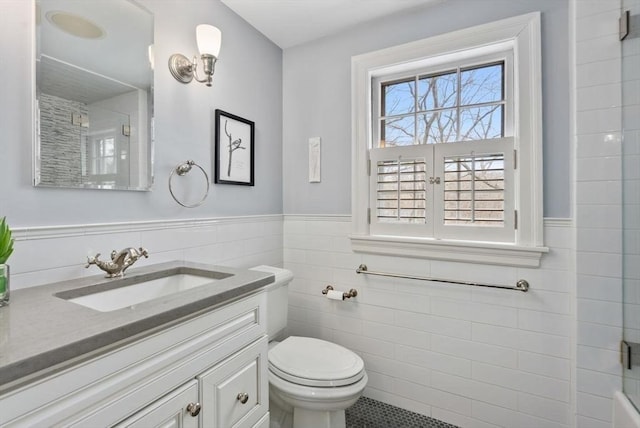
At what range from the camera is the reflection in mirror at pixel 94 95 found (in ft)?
3.42

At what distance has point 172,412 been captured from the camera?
31.8 inches

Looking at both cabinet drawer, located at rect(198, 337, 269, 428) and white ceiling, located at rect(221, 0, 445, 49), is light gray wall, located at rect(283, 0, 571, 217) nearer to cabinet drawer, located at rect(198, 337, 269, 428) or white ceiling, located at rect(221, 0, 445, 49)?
white ceiling, located at rect(221, 0, 445, 49)

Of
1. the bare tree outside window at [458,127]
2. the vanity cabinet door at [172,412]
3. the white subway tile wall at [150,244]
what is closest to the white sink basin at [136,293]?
the white subway tile wall at [150,244]

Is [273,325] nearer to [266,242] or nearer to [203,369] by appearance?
[266,242]

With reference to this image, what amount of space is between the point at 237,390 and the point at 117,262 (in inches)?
24.4

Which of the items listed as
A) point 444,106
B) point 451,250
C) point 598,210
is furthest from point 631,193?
point 444,106

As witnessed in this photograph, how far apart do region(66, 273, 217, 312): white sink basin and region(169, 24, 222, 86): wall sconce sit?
922 millimetres

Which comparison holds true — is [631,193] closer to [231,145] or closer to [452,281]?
[452,281]

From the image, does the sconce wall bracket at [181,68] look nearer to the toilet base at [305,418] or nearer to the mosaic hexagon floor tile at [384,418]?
the toilet base at [305,418]

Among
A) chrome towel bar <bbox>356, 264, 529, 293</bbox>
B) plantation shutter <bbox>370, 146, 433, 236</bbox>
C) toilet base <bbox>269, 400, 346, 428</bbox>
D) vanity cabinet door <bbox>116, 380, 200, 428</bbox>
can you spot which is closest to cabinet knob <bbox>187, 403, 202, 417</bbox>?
vanity cabinet door <bbox>116, 380, 200, 428</bbox>

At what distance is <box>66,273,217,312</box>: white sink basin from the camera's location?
1.03 m

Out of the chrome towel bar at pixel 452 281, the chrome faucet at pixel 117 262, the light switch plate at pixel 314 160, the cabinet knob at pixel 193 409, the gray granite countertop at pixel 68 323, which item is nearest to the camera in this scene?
the gray granite countertop at pixel 68 323

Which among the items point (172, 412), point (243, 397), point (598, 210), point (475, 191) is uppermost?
point (475, 191)

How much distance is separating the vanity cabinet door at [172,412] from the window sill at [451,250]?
1231 mm
